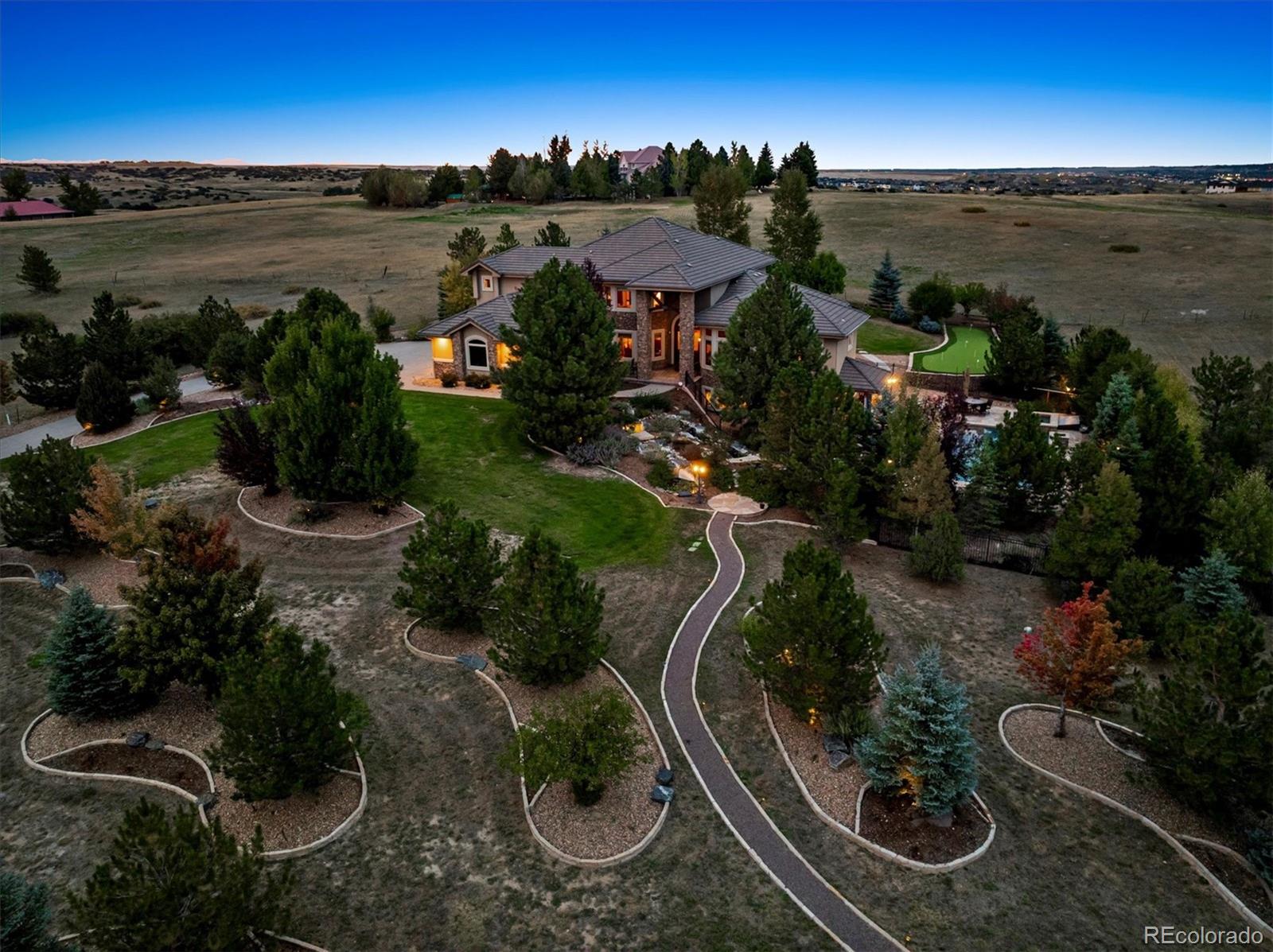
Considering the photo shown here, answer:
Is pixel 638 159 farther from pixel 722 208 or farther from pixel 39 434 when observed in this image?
pixel 39 434

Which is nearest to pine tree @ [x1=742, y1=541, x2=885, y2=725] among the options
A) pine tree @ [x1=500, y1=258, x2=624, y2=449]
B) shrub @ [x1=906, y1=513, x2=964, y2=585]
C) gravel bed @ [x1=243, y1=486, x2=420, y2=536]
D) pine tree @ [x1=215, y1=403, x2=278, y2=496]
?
shrub @ [x1=906, y1=513, x2=964, y2=585]

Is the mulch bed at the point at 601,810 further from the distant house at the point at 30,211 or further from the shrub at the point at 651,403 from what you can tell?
the distant house at the point at 30,211

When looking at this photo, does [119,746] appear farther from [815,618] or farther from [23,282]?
[23,282]

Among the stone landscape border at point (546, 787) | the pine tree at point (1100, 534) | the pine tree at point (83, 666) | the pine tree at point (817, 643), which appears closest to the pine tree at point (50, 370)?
the pine tree at point (83, 666)

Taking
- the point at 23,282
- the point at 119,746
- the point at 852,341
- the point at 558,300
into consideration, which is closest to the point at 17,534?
the point at 119,746

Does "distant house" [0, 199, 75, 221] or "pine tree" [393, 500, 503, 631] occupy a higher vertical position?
"distant house" [0, 199, 75, 221]

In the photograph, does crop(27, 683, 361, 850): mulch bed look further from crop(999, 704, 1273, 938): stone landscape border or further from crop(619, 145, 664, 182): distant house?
crop(619, 145, 664, 182): distant house
